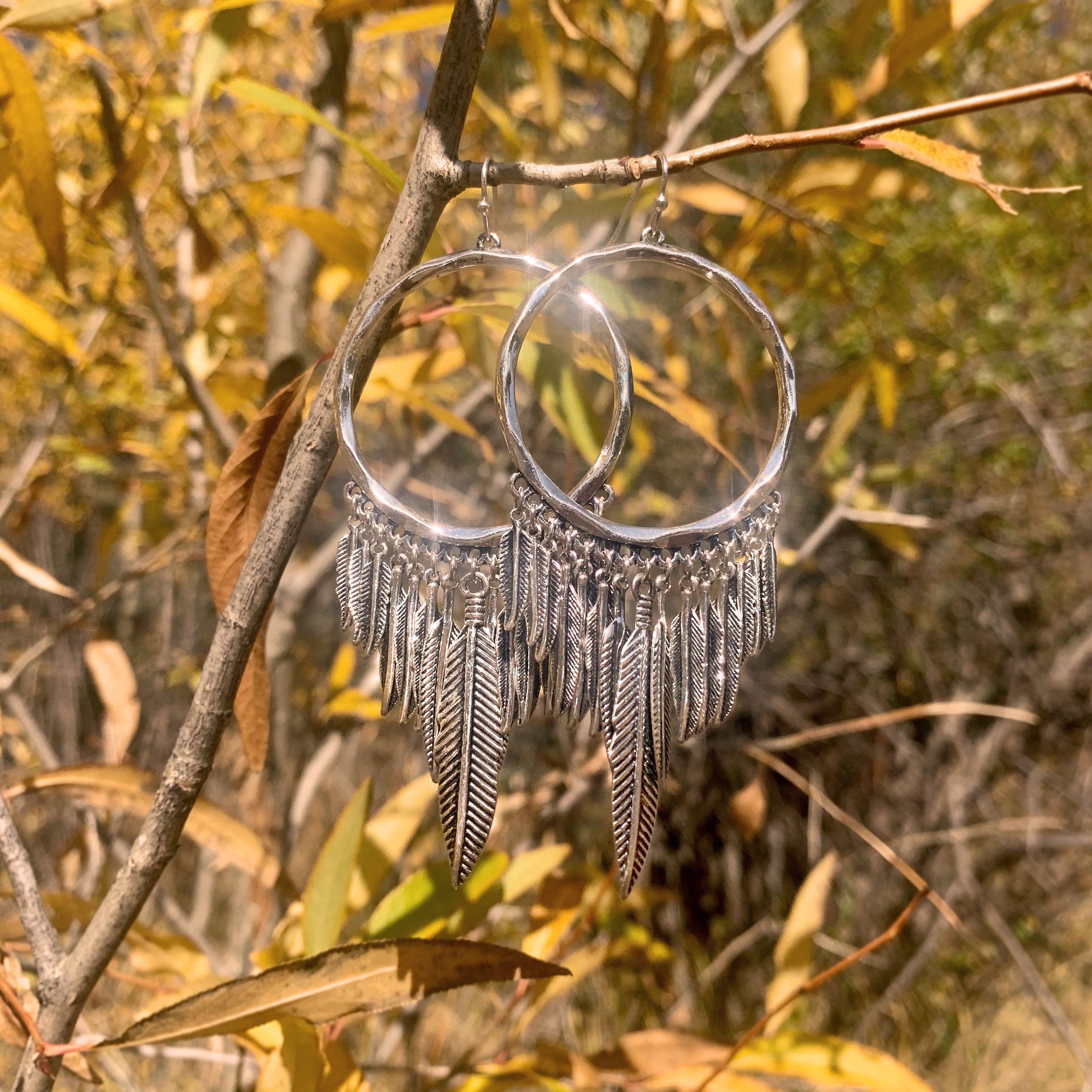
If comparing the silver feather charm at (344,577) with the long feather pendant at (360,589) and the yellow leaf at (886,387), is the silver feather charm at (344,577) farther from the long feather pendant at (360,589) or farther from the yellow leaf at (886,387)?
the yellow leaf at (886,387)

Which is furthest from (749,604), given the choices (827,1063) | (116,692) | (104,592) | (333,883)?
(104,592)

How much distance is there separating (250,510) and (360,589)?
8 cm

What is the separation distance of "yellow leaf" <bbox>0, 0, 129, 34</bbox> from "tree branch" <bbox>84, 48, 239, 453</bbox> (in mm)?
52

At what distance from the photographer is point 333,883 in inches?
24.3

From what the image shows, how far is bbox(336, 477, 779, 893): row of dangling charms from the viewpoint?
1.37 ft

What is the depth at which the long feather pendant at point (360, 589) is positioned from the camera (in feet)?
1.45

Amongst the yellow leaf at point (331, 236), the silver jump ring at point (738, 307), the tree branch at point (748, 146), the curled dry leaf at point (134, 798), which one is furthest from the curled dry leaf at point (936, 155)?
the curled dry leaf at point (134, 798)

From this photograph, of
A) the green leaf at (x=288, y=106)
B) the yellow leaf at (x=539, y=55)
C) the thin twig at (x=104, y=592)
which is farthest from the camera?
the thin twig at (x=104, y=592)

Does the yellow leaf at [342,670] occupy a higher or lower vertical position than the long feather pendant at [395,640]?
lower

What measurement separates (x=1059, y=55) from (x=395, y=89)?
1618mm

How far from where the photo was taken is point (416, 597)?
0.44m

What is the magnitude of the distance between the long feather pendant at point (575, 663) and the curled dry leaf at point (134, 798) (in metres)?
0.33

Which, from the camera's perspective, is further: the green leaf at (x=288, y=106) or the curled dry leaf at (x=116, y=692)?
the curled dry leaf at (x=116, y=692)

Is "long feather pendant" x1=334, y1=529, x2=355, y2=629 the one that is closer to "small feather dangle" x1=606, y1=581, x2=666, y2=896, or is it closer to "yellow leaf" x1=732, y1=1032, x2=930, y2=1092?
"small feather dangle" x1=606, y1=581, x2=666, y2=896
